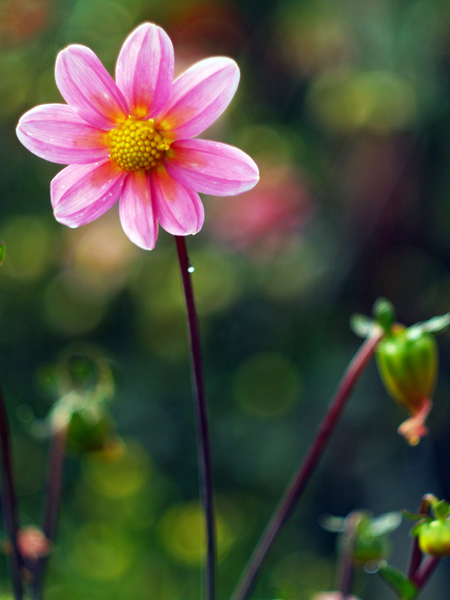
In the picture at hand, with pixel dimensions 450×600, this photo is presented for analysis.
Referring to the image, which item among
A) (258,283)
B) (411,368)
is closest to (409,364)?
(411,368)

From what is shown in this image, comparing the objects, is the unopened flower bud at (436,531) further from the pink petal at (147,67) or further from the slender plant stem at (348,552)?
the pink petal at (147,67)

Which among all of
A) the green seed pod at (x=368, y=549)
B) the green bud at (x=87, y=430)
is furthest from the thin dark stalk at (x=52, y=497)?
the green seed pod at (x=368, y=549)

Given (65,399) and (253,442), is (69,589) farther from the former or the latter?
(65,399)

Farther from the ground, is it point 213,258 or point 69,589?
point 213,258

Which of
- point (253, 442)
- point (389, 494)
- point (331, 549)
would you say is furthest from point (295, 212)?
point (331, 549)

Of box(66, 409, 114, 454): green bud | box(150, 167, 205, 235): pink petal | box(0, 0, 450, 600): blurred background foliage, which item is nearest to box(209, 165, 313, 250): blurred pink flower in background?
box(0, 0, 450, 600): blurred background foliage
